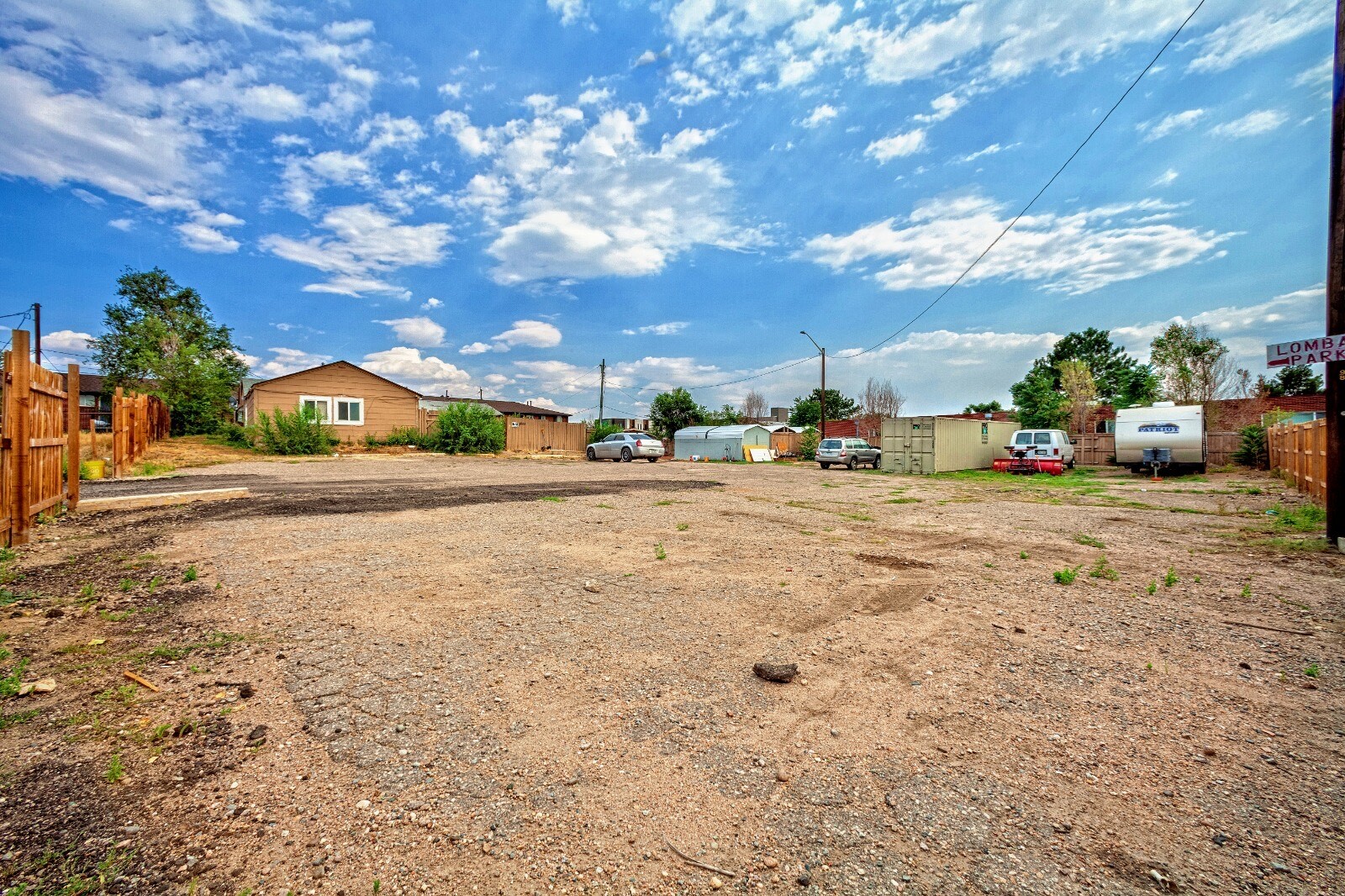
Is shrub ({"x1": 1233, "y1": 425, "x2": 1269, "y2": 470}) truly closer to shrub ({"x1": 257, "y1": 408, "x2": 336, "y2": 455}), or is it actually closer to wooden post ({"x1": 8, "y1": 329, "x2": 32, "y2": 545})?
wooden post ({"x1": 8, "y1": 329, "x2": 32, "y2": 545})

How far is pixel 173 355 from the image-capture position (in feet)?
102

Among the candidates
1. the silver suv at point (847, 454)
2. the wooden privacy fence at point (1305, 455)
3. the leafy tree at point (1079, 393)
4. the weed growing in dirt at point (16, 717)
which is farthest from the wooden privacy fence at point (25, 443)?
the leafy tree at point (1079, 393)

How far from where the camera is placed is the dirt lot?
1846mm

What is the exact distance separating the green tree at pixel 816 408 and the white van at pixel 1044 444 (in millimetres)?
32689

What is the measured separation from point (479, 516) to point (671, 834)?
24.5 ft

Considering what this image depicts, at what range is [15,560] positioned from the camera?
5254 mm

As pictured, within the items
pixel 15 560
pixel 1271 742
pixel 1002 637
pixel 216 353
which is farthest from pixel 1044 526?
pixel 216 353

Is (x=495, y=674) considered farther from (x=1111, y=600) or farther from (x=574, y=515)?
(x=574, y=515)

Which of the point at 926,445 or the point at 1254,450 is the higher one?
the point at 926,445

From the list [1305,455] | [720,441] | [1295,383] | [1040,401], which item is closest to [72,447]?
[1305,455]

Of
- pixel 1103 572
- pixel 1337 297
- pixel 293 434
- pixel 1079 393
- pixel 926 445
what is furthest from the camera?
pixel 1079 393

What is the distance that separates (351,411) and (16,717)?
111ft

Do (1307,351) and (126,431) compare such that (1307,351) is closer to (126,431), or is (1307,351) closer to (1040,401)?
(126,431)

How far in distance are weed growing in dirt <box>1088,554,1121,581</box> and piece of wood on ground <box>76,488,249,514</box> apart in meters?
13.1
